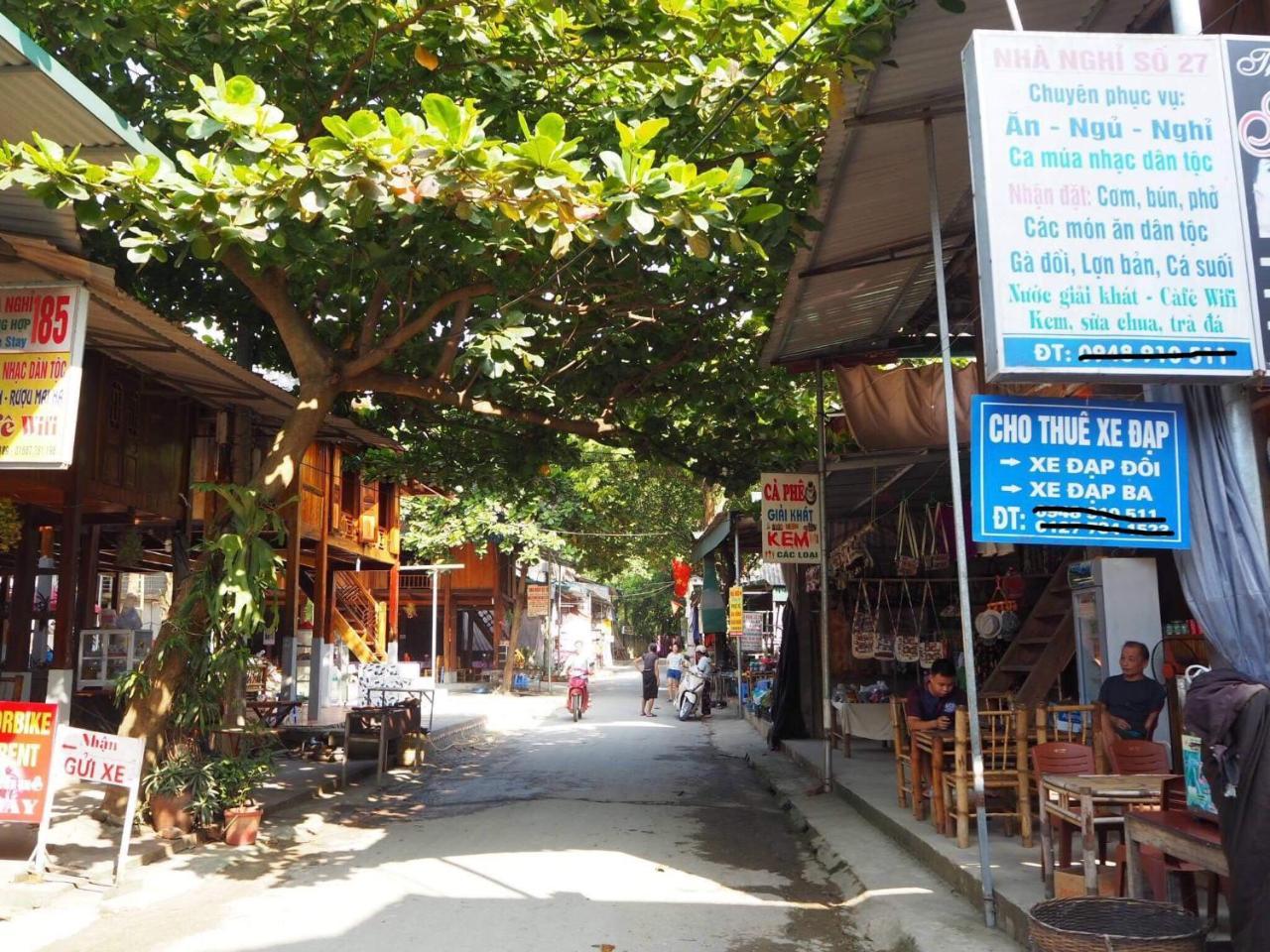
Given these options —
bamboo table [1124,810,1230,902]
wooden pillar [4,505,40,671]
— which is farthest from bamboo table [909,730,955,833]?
wooden pillar [4,505,40,671]

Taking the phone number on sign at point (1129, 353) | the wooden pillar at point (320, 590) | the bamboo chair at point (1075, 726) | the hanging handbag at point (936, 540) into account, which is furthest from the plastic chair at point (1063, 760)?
the wooden pillar at point (320, 590)

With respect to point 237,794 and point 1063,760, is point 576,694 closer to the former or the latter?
point 237,794

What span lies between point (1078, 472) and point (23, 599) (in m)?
12.9

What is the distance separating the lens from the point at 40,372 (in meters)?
7.17

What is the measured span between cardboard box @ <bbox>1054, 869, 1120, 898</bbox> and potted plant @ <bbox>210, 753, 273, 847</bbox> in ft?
21.7

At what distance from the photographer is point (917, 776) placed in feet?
28.6

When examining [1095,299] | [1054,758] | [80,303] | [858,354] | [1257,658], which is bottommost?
[1054,758]

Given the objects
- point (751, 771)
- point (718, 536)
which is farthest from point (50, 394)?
point (718, 536)

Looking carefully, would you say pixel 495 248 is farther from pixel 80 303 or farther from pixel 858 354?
pixel 858 354

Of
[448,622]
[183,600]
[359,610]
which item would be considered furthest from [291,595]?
[448,622]

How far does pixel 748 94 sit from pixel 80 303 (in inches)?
199

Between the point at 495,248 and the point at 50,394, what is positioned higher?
the point at 495,248

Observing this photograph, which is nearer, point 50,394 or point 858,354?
point 50,394

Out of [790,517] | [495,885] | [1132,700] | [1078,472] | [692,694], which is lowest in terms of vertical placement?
[495,885]
